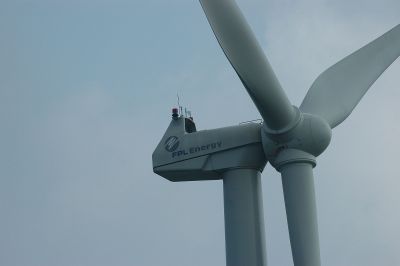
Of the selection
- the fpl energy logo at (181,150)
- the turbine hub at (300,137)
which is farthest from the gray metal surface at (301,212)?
the fpl energy logo at (181,150)

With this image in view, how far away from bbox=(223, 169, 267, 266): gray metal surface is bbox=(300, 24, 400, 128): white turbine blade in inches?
104

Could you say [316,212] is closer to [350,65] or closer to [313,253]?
[313,253]

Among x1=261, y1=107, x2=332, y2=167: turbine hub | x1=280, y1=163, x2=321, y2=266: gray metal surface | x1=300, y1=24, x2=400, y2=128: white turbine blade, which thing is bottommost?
x1=280, y1=163, x2=321, y2=266: gray metal surface

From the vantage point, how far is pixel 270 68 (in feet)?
56.9

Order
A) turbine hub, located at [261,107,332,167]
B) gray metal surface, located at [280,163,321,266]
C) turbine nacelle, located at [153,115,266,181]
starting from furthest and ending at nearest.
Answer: turbine nacelle, located at [153,115,266,181], turbine hub, located at [261,107,332,167], gray metal surface, located at [280,163,321,266]

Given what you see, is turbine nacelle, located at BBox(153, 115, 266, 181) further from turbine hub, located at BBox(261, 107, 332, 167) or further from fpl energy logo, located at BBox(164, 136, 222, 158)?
turbine hub, located at BBox(261, 107, 332, 167)

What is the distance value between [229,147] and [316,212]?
3198mm

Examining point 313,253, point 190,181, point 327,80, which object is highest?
point 327,80

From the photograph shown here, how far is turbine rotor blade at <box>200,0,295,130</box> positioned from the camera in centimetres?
1631

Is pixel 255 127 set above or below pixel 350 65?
below

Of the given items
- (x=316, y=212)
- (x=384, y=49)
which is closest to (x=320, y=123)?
(x=316, y=212)

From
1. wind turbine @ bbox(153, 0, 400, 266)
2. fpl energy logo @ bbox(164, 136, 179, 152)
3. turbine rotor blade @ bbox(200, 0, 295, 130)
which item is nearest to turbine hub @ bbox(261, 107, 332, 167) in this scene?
wind turbine @ bbox(153, 0, 400, 266)

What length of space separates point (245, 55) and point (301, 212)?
167 inches

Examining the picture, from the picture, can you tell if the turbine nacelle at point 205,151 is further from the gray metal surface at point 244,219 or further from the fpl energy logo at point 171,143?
the gray metal surface at point 244,219
